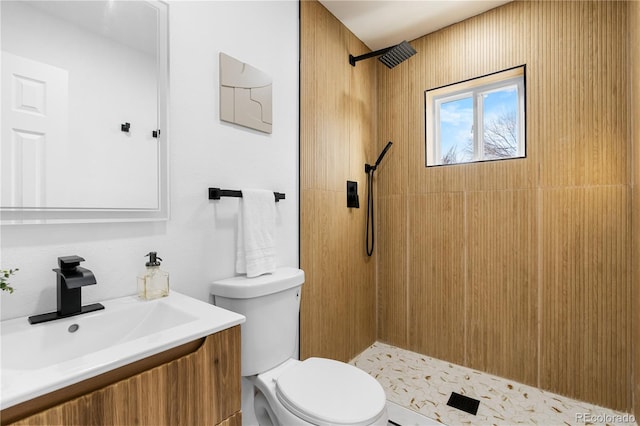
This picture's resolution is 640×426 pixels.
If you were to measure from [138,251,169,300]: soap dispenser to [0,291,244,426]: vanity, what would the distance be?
0.04 metres

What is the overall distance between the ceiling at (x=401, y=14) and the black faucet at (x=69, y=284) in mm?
1963

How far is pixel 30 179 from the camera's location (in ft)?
2.90

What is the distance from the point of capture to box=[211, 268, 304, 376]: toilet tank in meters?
1.25

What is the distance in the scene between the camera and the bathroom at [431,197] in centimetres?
129

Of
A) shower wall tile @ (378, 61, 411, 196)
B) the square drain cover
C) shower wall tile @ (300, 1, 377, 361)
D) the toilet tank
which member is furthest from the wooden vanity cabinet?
shower wall tile @ (378, 61, 411, 196)

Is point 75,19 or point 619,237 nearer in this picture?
point 75,19

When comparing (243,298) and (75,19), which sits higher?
(75,19)

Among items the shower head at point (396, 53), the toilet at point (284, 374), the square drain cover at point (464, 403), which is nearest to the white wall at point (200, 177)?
the toilet at point (284, 374)

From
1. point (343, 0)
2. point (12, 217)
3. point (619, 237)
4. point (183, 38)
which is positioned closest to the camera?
point (12, 217)

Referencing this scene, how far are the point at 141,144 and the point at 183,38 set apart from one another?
18.8 inches

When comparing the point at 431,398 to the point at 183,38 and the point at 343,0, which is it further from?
the point at 343,0

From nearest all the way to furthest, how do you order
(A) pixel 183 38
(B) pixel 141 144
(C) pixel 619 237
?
(B) pixel 141 144
(A) pixel 183 38
(C) pixel 619 237

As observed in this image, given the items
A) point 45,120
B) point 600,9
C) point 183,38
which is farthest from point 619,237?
point 45,120

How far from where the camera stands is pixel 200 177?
4.25 feet
